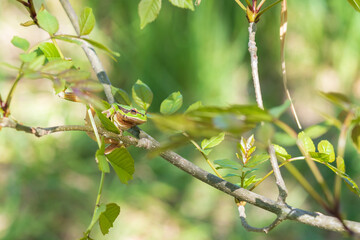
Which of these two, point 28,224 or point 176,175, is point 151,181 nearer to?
point 176,175

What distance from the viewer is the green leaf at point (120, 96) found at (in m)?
0.38

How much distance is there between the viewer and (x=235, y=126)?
0.65ft

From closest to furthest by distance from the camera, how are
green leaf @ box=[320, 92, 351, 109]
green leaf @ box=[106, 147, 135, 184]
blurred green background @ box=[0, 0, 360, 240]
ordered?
green leaf @ box=[320, 92, 351, 109] → green leaf @ box=[106, 147, 135, 184] → blurred green background @ box=[0, 0, 360, 240]

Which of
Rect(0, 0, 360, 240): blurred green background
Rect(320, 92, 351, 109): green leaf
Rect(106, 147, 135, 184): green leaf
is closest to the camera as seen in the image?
Rect(320, 92, 351, 109): green leaf

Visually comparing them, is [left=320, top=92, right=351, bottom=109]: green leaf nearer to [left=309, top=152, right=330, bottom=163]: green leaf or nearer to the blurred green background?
[left=309, top=152, right=330, bottom=163]: green leaf

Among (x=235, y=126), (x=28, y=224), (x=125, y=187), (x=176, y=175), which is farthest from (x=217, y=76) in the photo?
(x=235, y=126)

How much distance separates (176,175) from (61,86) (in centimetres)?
172

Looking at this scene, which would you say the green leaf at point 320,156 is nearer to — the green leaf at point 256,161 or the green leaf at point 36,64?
the green leaf at point 256,161

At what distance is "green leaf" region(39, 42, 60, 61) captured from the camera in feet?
1.14

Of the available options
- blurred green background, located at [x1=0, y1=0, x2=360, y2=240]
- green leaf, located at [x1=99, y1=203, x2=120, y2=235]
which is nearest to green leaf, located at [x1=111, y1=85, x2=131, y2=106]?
green leaf, located at [x1=99, y1=203, x2=120, y2=235]

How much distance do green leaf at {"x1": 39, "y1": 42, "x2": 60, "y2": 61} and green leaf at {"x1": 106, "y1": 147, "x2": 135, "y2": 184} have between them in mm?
108

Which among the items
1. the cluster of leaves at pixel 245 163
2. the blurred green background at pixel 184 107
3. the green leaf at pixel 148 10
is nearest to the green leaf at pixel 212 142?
the cluster of leaves at pixel 245 163

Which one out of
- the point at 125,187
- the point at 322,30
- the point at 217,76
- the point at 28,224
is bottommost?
the point at 28,224

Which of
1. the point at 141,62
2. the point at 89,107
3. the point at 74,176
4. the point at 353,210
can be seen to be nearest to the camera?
the point at 89,107
